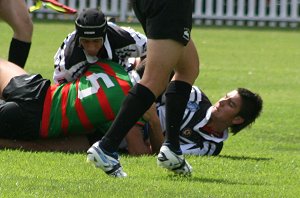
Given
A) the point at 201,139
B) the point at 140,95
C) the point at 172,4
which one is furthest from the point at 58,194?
the point at 201,139

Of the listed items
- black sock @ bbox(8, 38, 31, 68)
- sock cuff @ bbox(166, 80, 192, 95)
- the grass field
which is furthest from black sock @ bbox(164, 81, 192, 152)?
black sock @ bbox(8, 38, 31, 68)

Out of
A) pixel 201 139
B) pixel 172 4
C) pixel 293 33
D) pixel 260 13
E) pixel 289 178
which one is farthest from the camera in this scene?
pixel 260 13

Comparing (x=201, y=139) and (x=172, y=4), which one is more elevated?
(x=172, y=4)

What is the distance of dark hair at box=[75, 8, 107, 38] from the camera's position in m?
6.67

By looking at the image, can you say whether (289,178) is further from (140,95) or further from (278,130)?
(278,130)

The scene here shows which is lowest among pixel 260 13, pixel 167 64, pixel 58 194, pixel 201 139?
pixel 260 13

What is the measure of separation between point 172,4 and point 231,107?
5.44 feet

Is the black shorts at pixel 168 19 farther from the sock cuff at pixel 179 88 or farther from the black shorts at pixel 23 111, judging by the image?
the black shorts at pixel 23 111

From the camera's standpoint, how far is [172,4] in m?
5.46

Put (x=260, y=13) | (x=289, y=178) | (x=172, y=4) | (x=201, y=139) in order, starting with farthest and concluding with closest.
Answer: (x=260, y=13) < (x=201, y=139) < (x=289, y=178) < (x=172, y=4)

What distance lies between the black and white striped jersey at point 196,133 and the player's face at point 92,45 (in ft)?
1.89

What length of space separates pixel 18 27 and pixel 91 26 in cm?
169

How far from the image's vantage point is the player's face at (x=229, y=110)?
694cm

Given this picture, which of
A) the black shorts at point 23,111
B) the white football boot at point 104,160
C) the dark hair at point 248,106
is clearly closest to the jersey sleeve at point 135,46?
the black shorts at point 23,111
